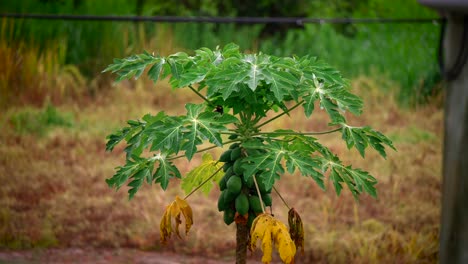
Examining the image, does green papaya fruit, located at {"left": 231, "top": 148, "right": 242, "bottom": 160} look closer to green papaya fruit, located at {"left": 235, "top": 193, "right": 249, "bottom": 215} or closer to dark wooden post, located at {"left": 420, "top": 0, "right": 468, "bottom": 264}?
green papaya fruit, located at {"left": 235, "top": 193, "right": 249, "bottom": 215}

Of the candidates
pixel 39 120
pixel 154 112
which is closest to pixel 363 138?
pixel 154 112

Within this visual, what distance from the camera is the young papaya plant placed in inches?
83.7

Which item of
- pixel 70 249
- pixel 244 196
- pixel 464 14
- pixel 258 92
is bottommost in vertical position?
pixel 70 249

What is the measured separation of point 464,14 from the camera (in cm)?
286

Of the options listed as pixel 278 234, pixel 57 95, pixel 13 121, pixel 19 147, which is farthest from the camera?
pixel 57 95

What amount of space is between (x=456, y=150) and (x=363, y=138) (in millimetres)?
792

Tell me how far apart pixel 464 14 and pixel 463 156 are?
1.69 ft

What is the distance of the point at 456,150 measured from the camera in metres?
2.95

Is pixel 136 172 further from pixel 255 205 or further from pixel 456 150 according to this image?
pixel 456 150

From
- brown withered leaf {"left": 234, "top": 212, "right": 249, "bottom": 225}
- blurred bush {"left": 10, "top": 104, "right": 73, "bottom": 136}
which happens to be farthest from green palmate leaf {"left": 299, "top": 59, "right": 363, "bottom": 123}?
blurred bush {"left": 10, "top": 104, "right": 73, "bottom": 136}

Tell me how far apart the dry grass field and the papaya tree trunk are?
1.66 metres

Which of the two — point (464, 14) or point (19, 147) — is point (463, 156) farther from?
point (19, 147)

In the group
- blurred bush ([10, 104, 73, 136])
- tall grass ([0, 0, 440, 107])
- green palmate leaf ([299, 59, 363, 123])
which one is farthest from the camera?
tall grass ([0, 0, 440, 107])

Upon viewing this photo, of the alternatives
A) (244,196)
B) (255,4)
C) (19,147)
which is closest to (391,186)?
(19,147)
